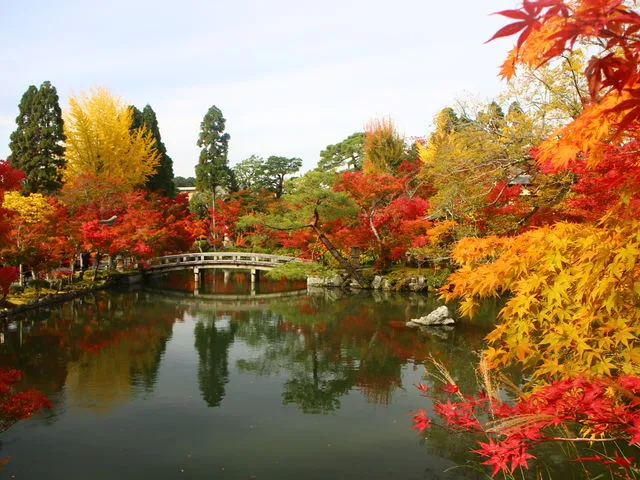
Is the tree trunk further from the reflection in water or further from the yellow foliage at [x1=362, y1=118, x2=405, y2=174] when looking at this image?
the yellow foliage at [x1=362, y1=118, x2=405, y2=174]

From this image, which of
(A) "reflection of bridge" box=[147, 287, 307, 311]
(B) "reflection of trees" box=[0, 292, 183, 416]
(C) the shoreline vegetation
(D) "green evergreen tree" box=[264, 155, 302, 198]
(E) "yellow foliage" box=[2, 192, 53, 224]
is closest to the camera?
(B) "reflection of trees" box=[0, 292, 183, 416]

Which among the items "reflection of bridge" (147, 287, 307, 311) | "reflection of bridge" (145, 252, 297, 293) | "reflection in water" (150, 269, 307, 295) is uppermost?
"reflection of bridge" (145, 252, 297, 293)

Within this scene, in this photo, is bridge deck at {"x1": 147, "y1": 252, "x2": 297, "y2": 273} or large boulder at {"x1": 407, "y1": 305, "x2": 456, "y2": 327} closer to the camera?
large boulder at {"x1": 407, "y1": 305, "x2": 456, "y2": 327}

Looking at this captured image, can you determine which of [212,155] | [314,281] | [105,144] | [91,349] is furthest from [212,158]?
[91,349]

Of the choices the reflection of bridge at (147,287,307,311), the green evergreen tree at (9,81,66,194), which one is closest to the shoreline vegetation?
the reflection of bridge at (147,287,307,311)

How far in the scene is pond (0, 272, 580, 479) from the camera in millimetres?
6895

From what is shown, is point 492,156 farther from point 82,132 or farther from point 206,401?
point 82,132

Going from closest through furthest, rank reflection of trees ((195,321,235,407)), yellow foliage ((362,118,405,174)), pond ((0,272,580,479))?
pond ((0,272,580,479))
reflection of trees ((195,321,235,407))
yellow foliage ((362,118,405,174))

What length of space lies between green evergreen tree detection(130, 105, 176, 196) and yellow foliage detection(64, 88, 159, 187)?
53.0 inches

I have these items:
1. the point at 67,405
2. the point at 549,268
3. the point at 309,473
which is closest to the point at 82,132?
the point at 67,405

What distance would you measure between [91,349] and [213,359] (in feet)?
10.8

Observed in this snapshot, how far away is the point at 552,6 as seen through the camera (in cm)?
206

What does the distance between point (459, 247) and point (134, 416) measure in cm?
605

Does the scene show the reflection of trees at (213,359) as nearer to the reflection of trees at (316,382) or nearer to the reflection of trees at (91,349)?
the reflection of trees at (91,349)
